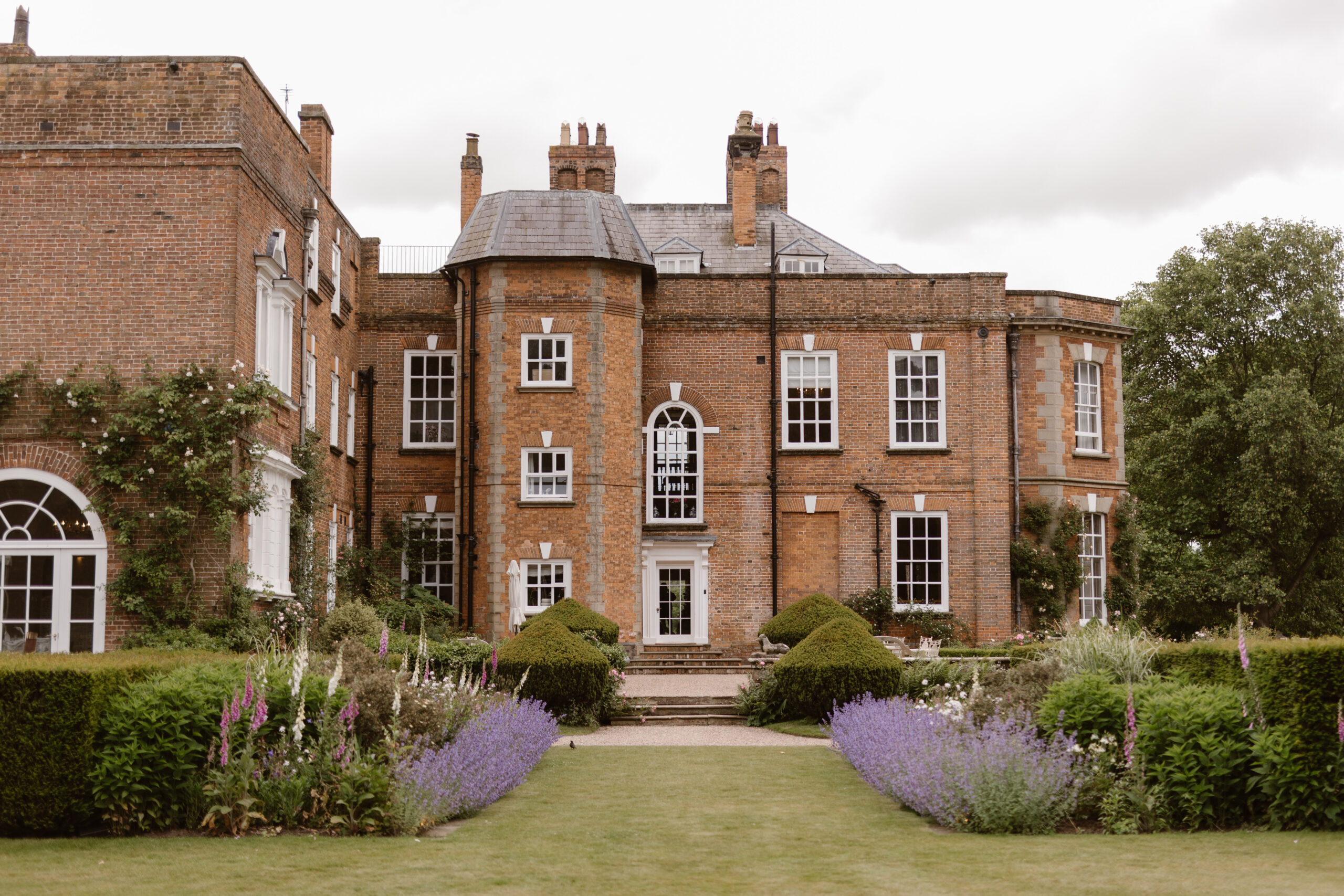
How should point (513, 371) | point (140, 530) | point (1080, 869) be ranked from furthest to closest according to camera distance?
point (513, 371) < point (140, 530) < point (1080, 869)

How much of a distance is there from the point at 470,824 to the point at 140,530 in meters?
9.22

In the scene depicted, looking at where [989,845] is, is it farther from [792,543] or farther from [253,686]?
[792,543]

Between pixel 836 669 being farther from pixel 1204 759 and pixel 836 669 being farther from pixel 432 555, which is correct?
pixel 432 555

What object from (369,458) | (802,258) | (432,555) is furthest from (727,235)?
(432,555)

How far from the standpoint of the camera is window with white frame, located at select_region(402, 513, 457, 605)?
88.1 feet

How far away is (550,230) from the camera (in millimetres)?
25906

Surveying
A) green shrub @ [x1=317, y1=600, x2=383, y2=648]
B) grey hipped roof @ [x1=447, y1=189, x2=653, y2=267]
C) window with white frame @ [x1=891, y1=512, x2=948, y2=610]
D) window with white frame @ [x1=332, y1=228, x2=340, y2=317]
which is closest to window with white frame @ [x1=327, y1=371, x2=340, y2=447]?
window with white frame @ [x1=332, y1=228, x2=340, y2=317]

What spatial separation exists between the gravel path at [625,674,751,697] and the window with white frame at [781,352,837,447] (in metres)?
5.68

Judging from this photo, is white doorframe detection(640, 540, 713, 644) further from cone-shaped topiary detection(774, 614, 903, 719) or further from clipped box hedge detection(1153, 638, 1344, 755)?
clipped box hedge detection(1153, 638, 1344, 755)

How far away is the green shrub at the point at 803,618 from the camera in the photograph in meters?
23.2

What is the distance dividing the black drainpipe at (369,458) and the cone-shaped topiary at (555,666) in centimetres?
1016

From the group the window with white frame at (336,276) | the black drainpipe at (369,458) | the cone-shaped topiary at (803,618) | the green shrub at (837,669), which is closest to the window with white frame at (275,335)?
the window with white frame at (336,276)

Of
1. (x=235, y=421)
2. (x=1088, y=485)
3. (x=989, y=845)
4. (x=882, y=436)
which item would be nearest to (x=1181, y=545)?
(x=1088, y=485)

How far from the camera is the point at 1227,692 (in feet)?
33.7
